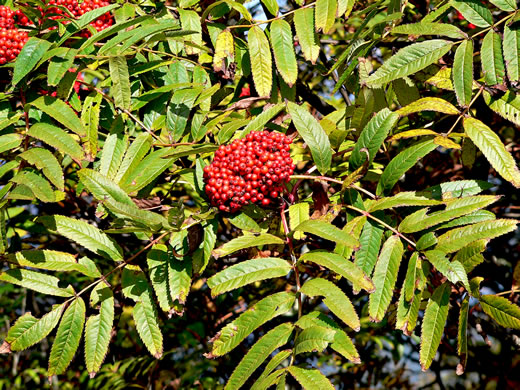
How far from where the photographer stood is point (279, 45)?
5.50ft

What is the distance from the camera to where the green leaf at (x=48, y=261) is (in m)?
1.49

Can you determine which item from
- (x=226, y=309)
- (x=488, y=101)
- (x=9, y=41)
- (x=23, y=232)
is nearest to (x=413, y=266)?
(x=488, y=101)

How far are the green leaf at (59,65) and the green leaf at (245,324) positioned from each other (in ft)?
2.67

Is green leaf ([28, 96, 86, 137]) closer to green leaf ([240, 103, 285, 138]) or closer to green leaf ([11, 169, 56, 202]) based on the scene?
green leaf ([11, 169, 56, 202])

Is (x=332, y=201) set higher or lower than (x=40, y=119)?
lower

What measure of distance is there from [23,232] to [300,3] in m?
1.84

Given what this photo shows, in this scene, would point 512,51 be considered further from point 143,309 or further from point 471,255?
point 143,309

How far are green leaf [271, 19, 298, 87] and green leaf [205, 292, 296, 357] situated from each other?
2.14 ft

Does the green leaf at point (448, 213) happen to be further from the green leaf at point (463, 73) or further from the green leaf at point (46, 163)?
the green leaf at point (46, 163)

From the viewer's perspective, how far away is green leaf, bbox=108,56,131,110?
1562 mm

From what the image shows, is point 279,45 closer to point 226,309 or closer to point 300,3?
point 300,3

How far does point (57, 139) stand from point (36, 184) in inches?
6.1

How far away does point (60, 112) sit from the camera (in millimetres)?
1547

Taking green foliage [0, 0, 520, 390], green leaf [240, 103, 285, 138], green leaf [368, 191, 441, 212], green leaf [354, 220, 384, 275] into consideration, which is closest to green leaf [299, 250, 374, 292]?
green foliage [0, 0, 520, 390]
